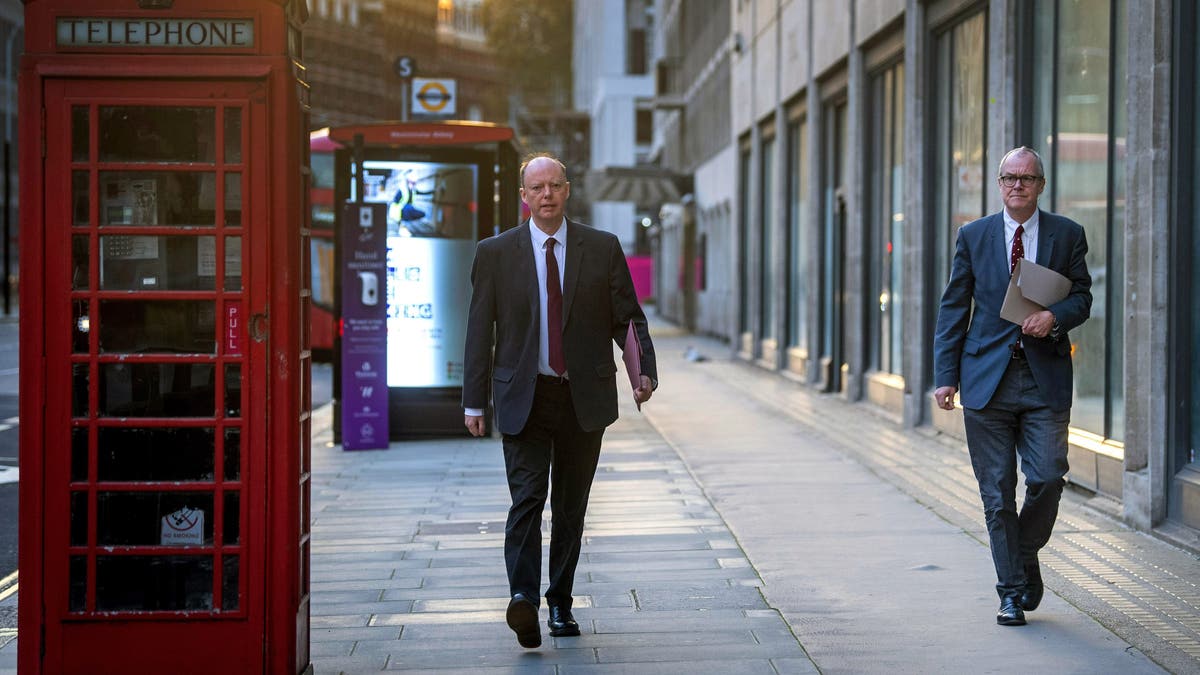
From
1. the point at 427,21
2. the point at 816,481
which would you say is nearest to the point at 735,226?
the point at 816,481

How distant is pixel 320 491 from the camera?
10.3 metres

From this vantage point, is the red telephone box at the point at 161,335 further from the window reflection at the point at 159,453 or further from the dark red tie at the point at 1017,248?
the dark red tie at the point at 1017,248

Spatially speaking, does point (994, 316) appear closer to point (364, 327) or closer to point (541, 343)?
point (541, 343)

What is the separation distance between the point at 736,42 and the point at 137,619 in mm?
24297

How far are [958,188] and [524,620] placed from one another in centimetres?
929

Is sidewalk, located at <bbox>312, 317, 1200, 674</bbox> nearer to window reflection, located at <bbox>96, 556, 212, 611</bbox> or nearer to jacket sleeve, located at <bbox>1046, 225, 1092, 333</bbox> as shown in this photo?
window reflection, located at <bbox>96, 556, 212, 611</bbox>

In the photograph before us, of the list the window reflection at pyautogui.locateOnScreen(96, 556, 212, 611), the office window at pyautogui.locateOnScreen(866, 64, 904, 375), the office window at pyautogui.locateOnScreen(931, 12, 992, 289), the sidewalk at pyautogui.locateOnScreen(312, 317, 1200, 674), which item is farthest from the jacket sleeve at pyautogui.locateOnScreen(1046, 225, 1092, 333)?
the office window at pyautogui.locateOnScreen(866, 64, 904, 375)

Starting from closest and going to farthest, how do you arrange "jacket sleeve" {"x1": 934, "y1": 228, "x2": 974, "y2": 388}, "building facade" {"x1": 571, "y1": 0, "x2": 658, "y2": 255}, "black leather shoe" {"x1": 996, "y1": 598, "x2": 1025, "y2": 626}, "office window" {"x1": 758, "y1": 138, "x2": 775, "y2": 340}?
"black leather shoe" {"x1": 996, "y1": 598, "x2": 1025, "y2": 626} → "jacket sleeve" {"x1": 934, "y1": 228, "x2": 974, "y2": 388} → "office window" {"x1": 758, "y1": 138, "x2": 775, "y2": 340} → "building facade" {"x1": 571, "y1": 0, "x2": 658, "y2": 255}

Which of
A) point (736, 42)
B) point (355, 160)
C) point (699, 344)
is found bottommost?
point (699, 344)

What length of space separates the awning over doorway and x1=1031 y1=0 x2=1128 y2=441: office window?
26813 mm

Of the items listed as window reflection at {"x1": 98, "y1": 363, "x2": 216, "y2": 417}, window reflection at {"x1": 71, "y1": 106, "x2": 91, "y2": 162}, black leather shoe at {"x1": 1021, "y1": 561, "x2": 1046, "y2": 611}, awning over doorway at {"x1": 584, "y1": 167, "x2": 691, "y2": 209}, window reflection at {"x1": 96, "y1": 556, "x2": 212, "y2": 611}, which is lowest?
black leather shoe at {"x1": 1021, "y1": 561, "x2": 1046, "y2": 611}

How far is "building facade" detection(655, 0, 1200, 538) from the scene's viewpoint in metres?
8.42

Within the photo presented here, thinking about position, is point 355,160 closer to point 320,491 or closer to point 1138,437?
point 320,491

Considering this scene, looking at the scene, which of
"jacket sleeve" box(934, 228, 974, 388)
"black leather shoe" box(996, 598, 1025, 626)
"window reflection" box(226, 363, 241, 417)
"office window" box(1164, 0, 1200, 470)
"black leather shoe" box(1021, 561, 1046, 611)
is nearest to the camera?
"window reflection" box(226, 363, 241, 417)
